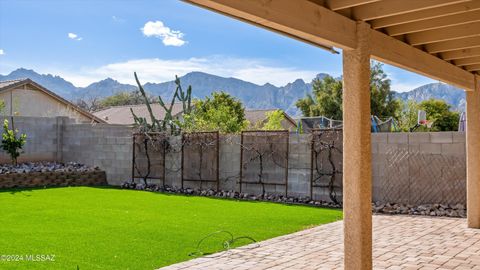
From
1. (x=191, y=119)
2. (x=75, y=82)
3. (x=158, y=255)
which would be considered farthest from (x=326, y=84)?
(x=75, y=82)

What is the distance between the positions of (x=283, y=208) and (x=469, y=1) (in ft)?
19.0

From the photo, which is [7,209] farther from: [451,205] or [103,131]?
[451,205]

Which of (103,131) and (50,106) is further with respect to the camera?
(50,106)

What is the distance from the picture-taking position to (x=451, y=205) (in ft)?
27.3

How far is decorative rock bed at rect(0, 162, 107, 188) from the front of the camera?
11250mm

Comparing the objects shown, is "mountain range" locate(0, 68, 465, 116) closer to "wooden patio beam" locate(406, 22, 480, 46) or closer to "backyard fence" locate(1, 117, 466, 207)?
"backyard fence" locate(1, 117, 466, 207)

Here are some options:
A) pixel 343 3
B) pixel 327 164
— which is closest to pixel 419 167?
pixel 327 164

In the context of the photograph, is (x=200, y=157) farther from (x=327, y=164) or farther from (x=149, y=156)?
(x=327, y=164)

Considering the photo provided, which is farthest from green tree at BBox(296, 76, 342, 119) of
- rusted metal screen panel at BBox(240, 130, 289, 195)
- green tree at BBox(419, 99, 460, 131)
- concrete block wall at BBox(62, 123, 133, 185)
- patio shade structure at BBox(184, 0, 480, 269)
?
patio shade structure at BBox(184, 0, 480, 269)

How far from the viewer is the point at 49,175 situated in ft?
38.9

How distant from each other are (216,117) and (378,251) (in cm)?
1316

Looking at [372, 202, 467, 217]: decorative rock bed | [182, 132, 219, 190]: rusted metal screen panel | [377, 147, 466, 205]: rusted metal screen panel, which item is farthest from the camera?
[182, 132, 219, 190]: rusted metal screen panel

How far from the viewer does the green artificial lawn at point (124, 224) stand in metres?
4.86

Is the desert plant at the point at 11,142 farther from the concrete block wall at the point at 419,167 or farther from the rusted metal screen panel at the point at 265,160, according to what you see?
the concrete block wall at the point at 419,167
